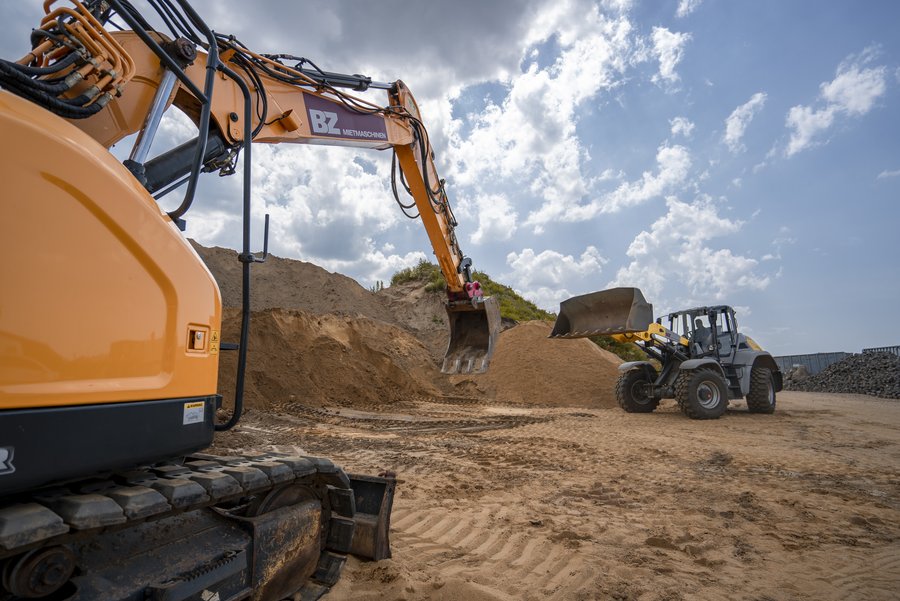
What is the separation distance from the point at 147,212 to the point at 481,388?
46.0 feet

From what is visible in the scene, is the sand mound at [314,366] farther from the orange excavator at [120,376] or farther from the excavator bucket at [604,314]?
the orange excavator at [120,376]

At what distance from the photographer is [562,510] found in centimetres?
457

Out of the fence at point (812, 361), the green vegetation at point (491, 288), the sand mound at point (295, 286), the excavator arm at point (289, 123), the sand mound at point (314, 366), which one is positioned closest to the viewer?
the excavator arm at point (289, 123)

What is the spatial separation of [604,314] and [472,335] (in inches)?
193

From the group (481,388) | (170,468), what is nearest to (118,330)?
(170,468)

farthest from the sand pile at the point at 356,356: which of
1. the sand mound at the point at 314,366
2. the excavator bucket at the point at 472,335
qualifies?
the excavator bucket at the point at 472,335

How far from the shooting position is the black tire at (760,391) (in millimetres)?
12180

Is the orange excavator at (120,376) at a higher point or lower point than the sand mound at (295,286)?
lower

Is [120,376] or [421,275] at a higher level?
[421,275]

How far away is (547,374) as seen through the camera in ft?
51.8

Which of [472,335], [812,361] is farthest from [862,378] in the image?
[472,335]

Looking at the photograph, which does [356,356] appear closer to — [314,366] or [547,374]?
[314,366]

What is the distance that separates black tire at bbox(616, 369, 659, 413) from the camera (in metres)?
12.7

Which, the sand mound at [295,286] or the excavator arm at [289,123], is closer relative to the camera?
the excavator arm at [289,123]
